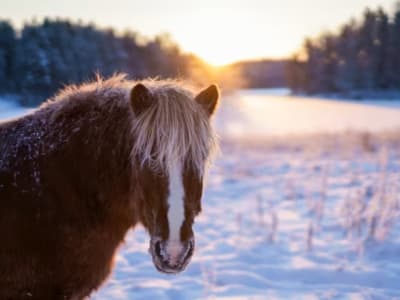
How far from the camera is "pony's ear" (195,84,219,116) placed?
2.56 m

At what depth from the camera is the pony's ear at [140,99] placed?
7.58 ft

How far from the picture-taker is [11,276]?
2.28m

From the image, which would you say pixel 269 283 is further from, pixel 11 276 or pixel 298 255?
pixel 11 276

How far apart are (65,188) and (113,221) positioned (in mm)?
356

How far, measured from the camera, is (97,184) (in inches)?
98.0

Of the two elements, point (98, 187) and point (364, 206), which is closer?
point (98, 187)

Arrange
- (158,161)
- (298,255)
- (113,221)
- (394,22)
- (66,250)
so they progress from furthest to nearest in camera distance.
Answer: (394,22) < (298,255) < (113,221) < (66,250) < (158,161)

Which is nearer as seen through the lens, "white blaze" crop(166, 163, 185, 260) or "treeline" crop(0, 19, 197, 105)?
"white blaze" crop(166, 163, 185, 260)

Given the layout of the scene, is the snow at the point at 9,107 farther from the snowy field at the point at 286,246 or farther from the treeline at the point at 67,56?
the snowy field at the point at 286,246

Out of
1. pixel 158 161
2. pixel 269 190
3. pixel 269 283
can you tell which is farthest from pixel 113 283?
pixel 269 190

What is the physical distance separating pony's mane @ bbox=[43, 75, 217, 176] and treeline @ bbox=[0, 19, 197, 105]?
18.8m

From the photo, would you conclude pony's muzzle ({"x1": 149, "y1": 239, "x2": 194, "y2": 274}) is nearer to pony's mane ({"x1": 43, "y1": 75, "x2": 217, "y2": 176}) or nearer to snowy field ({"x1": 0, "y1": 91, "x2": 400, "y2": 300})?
pony's mane ({"x1": 43, "y1": 75, "x2": 217, "y2": 176})

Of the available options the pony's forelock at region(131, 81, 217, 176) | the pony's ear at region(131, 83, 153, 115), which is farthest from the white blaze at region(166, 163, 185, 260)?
Result: the pony's ear at region(131, 83, 153, 115)

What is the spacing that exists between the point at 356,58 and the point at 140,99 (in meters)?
49.6
